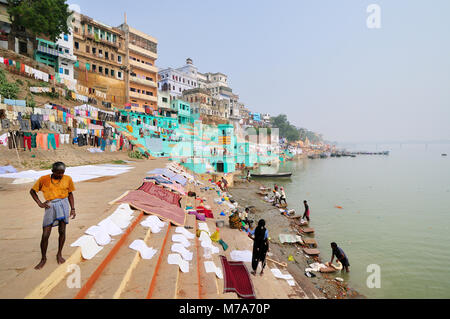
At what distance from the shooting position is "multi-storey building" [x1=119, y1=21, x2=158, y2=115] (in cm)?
3981

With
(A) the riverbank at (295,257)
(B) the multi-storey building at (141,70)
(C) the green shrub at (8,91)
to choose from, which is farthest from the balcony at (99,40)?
(A) the riverbank at (295,257)

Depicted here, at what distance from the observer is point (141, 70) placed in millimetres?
42344

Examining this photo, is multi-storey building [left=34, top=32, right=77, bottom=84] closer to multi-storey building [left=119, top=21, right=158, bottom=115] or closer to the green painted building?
the green painted building

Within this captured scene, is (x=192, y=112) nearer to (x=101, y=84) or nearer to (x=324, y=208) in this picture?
(x=101, y=84)

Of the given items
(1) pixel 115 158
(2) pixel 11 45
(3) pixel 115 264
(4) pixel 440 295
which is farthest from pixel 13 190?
(2) pixel 11 45

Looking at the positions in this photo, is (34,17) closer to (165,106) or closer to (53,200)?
(165,106)

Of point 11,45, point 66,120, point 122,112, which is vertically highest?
point 11,45

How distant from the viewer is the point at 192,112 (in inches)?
2089

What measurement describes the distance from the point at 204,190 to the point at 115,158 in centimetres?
1212

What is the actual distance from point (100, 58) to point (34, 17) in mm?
10992

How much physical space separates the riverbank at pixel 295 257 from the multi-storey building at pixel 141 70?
33.4 m

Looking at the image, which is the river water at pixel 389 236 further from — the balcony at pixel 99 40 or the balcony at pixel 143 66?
the balcony at pixel 99 40

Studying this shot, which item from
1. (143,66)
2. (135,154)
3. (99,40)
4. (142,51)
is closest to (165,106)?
(143,66)

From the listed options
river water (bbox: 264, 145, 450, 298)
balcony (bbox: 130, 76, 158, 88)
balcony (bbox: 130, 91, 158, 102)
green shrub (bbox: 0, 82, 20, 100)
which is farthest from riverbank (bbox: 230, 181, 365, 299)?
balcony (bbox: 130, 76, 158, 88)
